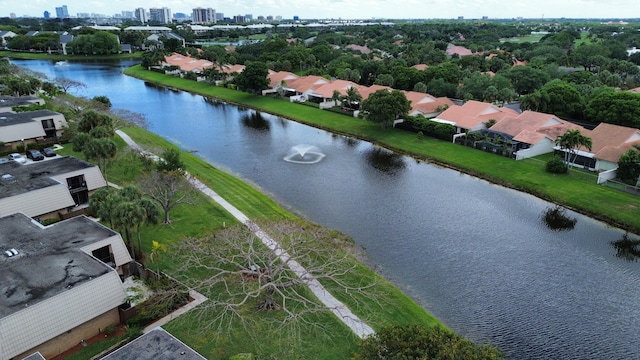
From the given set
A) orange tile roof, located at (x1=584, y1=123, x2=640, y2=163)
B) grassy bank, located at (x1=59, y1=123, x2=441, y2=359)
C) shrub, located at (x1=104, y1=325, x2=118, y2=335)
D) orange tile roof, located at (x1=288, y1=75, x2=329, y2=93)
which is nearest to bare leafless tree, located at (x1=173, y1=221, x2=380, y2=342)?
grassy bank, located at (x1=59, y1=123, x2=441, y2=359)

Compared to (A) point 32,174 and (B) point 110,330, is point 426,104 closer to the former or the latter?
(A) point 32,174

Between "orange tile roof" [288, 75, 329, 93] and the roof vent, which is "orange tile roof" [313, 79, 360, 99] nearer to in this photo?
"orange tile roof" [288, 75, 329, 93]

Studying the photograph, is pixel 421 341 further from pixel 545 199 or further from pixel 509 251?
pixel 545 199

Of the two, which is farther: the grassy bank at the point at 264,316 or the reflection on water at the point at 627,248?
the reflection on water at the point at 627,248

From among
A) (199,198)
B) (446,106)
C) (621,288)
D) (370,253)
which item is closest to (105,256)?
(199,198)

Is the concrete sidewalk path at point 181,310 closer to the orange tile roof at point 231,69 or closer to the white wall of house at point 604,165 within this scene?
the white wall of house at point 604,165

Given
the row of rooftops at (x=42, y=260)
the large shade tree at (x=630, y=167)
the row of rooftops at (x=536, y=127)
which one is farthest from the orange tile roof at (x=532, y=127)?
the row of rooftops at (x=42, y=260)
